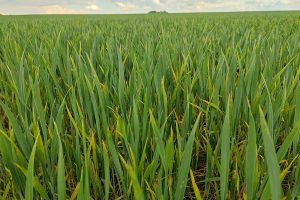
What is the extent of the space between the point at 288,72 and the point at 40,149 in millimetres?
780

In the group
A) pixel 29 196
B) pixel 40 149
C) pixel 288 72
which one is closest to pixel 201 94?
pixel 288 72

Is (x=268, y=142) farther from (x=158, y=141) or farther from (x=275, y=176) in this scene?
(x=158, y=141)

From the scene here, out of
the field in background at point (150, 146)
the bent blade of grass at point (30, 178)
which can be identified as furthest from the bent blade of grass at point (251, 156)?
the bent blade of grass at point (30, 178)

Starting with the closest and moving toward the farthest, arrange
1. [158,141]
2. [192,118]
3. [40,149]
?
1. [158,141]
2. [40,149]
3. [192,118]

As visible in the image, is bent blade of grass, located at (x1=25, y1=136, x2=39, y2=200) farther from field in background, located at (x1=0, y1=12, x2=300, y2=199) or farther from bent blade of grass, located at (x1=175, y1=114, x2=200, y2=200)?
bent blade of grass, located at (x1=175, y1=114, x2=200, y2=200)

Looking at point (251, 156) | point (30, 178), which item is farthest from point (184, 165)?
point (30, 178)

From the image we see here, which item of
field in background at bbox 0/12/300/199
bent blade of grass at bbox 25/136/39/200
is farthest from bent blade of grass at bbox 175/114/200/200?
bent blade of grass at bbox 25/136/39/200

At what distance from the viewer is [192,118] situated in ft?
3.07

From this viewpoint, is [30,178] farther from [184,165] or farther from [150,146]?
[150,146]

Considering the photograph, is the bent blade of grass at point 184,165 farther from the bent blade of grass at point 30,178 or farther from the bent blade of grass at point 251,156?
the bent blade of grass at point 30,178

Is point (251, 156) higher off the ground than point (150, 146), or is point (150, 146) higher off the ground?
point (251, 156)

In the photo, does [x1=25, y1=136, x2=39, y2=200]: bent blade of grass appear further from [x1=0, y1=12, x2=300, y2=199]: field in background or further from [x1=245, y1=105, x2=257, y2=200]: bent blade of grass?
[x1=245, y1=105, x2=257, y2=200]: bent blade of grass

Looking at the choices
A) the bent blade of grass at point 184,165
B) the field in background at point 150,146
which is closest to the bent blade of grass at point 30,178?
the field in background at point 150,146

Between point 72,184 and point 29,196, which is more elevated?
point 29,196
